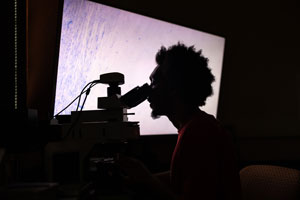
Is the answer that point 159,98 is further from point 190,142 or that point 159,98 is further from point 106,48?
point 106,48

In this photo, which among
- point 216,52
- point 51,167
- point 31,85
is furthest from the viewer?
point 216,52

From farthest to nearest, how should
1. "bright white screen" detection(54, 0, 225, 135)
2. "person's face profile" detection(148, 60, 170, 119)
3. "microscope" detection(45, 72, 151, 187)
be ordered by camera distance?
"bright white screen" detection(54, 0, 225, 135), "person's face profile" detection(148, 60, 170, 119), "microscope" detection(45, 72, 151, 187)

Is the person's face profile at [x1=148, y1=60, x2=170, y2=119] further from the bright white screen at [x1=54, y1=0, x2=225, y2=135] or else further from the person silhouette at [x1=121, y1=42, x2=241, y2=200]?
Result: the bright white screen at [x1=54, y1=0, x2=225, y2=135]

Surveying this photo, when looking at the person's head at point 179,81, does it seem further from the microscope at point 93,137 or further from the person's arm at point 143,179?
the person's arm at point 143,179

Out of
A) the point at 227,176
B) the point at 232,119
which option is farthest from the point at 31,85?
the point at 232,119

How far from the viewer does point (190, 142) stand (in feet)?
3.63

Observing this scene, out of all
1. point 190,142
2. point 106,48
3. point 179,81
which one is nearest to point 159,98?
point 179,81

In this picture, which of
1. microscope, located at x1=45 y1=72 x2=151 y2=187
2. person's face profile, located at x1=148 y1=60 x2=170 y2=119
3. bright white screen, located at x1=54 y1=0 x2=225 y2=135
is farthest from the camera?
bright white screen, located at x1=54 y1=0 x2=225 y2=135

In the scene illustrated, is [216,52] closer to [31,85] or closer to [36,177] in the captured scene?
[31,85]

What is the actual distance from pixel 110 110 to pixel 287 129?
2.07m

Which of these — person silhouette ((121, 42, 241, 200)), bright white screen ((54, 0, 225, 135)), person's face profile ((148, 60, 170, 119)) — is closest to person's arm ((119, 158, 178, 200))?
person silhouette ((121, 42, 241, 200))

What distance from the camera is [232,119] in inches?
103

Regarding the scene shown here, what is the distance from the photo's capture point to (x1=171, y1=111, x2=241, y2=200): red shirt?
1055 mm

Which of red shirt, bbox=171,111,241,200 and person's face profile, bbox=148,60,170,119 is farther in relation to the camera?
person's face profile, bbox=148,60,170,119
